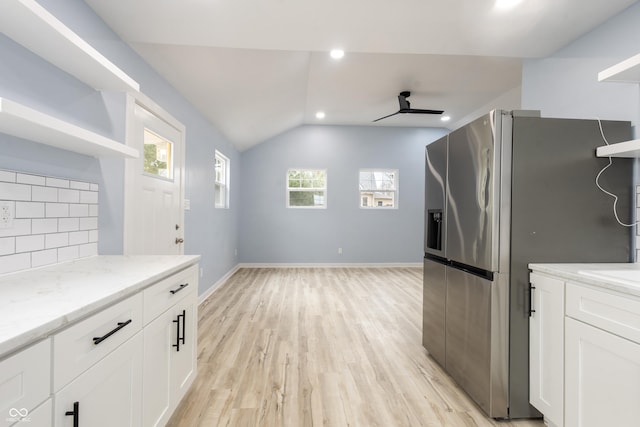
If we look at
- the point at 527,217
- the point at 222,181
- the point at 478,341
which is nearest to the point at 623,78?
the point at 527,217

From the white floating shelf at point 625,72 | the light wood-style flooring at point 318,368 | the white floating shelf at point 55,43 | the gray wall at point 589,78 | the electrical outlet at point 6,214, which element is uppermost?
the gray wall at point 589,78

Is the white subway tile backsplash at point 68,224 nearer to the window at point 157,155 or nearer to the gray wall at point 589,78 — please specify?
the window at point 157,155

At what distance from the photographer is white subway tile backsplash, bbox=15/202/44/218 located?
1294 mm

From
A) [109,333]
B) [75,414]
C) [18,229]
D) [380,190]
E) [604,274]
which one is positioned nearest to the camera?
[75,414]

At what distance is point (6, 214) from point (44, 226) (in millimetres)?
191

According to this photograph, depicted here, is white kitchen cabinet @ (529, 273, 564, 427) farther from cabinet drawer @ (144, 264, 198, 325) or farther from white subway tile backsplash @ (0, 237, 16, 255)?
white subway tile backsplash @ (0, 237, 16, 255)

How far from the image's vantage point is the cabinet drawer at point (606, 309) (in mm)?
1145

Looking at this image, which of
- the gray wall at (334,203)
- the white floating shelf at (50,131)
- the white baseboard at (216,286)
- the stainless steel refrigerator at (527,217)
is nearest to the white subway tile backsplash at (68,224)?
the white floating shelf at (50,131)

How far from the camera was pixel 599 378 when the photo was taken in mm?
1272

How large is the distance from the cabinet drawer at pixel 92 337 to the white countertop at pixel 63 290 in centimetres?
3

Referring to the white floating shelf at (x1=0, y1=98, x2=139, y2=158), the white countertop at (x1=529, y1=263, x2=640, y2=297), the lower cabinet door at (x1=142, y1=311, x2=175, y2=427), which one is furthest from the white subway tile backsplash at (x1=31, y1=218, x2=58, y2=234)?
the white countertop at (x1=529, y1=263, x2=640, y2=297)

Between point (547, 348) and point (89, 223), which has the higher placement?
point (89, 223)

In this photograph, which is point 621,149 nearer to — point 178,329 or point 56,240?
point 178,329

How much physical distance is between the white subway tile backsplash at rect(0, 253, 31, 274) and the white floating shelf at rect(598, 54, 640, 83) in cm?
290
